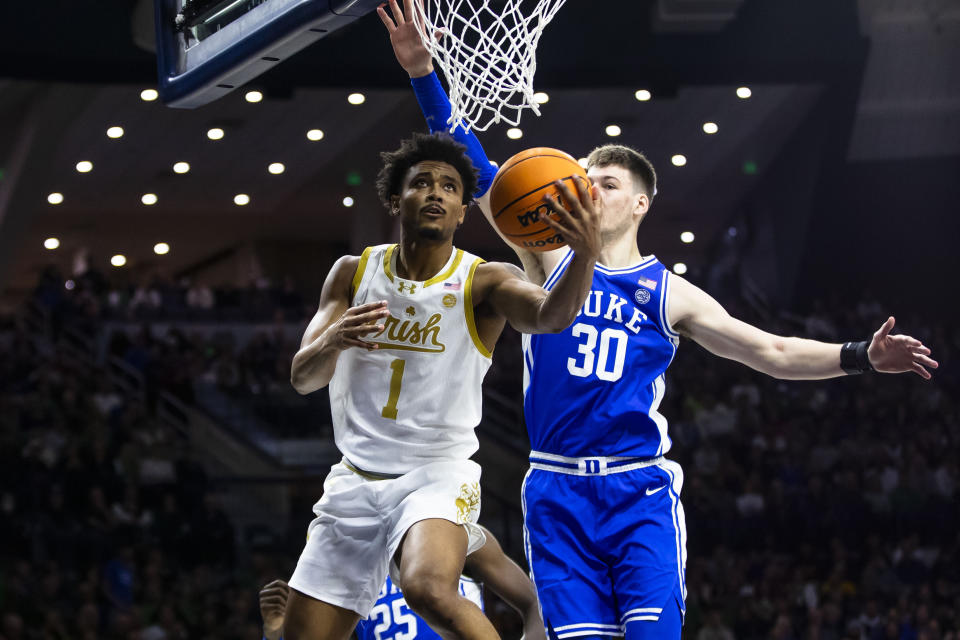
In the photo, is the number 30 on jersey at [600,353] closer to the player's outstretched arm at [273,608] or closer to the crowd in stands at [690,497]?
the player's outstretched arm at [273,608]

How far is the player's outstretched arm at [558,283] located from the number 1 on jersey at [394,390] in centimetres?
39

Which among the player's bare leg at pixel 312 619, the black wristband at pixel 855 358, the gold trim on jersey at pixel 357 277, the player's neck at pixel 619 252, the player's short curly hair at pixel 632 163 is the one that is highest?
the player's short curly hair at pixel 632 163

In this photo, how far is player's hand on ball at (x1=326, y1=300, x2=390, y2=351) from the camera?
4.04m

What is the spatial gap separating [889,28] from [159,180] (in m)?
11.9

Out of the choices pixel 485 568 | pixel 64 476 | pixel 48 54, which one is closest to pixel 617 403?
pixel 485 568

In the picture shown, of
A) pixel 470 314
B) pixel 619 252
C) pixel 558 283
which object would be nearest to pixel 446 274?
pixel 470 314

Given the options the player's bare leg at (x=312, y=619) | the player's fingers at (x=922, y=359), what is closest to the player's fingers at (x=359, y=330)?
the player's bare leg at (x=312, y=619)

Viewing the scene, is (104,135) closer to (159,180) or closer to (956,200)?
(159,180)

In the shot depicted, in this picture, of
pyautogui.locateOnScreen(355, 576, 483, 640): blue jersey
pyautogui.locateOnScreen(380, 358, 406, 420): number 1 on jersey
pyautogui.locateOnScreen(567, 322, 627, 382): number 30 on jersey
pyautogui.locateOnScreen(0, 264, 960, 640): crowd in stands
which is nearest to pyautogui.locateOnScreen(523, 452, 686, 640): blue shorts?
pyautogui.locateOnScreen(567, 322, 627, 382): number 30 on jersey

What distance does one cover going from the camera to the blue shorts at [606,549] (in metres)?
4.65

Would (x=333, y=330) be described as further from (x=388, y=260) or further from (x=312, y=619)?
(x=312, y=619)

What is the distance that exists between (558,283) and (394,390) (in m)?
0.77

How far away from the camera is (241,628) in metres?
11.3

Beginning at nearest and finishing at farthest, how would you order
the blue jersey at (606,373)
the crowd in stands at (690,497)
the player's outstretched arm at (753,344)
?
the blue jersey at (606,373) < the player's outstretched arm at (753,344) < the crowd in stands at (690,497)
